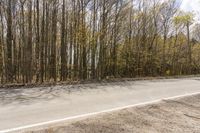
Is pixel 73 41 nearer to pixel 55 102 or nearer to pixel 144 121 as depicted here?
pixel 55 102

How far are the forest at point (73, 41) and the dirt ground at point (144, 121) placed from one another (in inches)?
421

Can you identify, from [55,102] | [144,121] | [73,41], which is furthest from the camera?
[73,41]

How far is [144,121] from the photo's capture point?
10.0 m

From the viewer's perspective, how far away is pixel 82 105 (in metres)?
11.9

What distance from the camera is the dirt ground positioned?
8.41 meters

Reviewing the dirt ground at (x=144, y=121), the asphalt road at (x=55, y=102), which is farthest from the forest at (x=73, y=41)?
the dirt ground at (x=144, y=121)

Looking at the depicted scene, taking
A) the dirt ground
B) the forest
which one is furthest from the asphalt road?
the forest

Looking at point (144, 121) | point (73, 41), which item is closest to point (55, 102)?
point (144, 121)

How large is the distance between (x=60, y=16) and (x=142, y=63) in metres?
11.6

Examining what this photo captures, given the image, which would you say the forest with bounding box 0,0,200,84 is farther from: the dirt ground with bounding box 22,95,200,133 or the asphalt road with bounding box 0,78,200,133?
the dirt ground with bounding box 22,95,200,133

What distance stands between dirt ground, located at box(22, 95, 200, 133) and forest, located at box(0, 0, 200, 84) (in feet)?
35.1

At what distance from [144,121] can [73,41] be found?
18.0 metres

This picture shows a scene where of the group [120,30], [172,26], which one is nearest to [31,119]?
[120,30]

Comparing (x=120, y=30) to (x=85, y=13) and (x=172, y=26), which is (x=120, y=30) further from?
(x=172, y=26)
